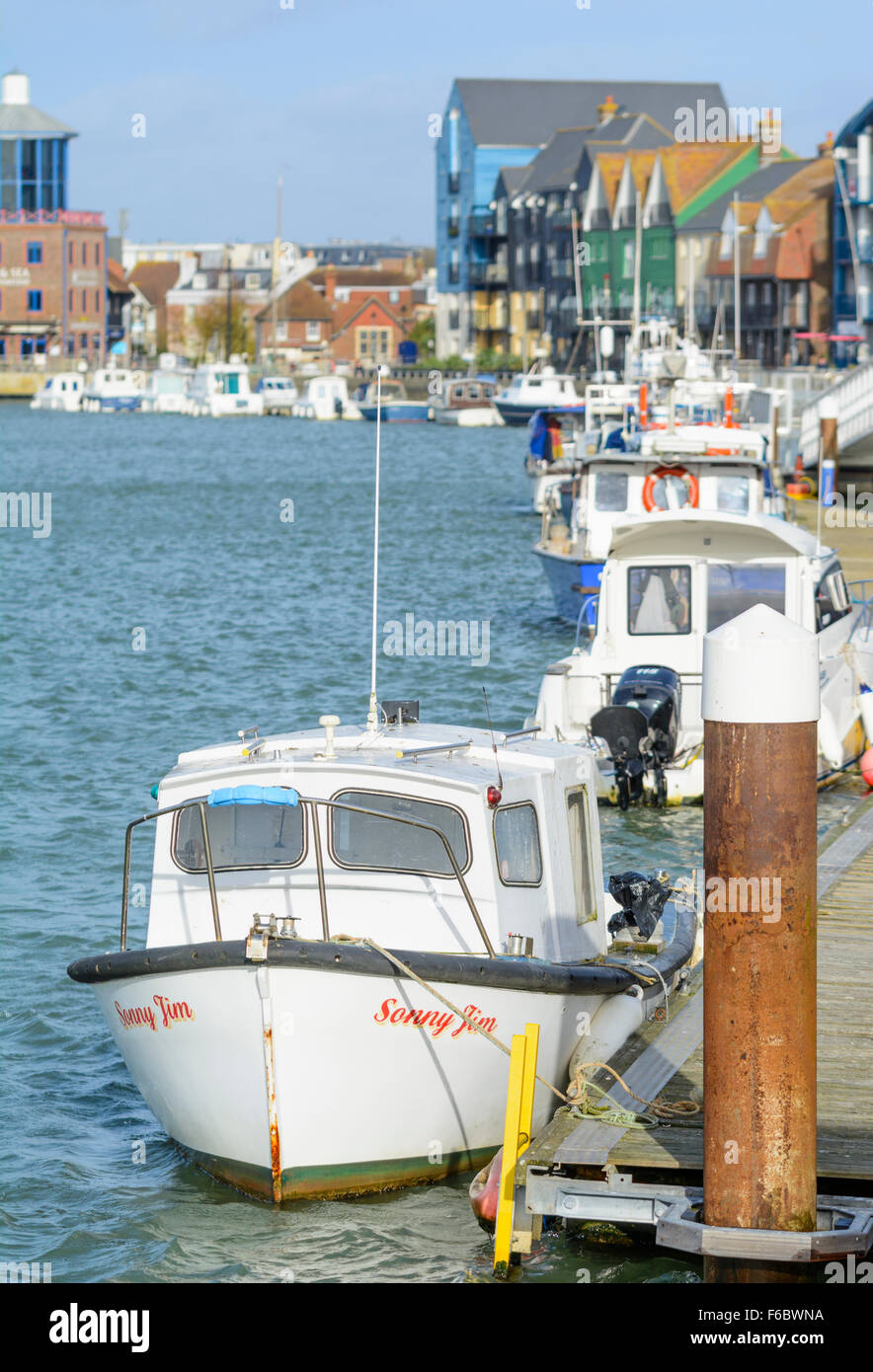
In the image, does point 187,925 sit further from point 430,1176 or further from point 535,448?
point 535,448

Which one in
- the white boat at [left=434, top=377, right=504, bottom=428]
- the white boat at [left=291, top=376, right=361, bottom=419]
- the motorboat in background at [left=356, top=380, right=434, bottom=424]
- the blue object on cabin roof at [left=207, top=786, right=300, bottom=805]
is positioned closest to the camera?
the blue object on cabin roof at [left=207, top=786, right=300, bottom=805]

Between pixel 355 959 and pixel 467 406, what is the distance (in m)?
108

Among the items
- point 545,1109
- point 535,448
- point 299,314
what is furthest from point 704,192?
point 545,1109

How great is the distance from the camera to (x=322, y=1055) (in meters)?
9.55

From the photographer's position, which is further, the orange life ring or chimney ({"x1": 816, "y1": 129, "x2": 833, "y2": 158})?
chimney ({"x1": 816, "y1": 129, "x2": 833, "y2": 158})

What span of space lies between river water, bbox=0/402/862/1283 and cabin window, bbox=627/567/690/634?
2385 millimetres

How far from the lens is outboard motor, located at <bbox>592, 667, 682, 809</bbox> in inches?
767

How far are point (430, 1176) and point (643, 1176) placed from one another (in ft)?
4.72

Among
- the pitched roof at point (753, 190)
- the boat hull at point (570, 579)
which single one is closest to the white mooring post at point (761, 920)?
the boat hull at point (570, 579)

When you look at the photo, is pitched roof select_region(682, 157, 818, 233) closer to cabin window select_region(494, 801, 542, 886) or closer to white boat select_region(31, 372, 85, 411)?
white boat select_region(31, 372, 85, 411)

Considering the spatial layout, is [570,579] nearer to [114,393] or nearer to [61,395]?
[114,393]

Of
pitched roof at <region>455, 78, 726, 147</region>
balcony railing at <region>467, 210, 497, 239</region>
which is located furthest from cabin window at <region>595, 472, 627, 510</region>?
pitched roof at <region>455, 78, 726, 147</region>

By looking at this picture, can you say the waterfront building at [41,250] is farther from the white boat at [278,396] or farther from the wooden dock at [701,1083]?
the wooden dock at [701,1083]

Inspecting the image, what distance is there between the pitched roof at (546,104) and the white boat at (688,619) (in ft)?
428
